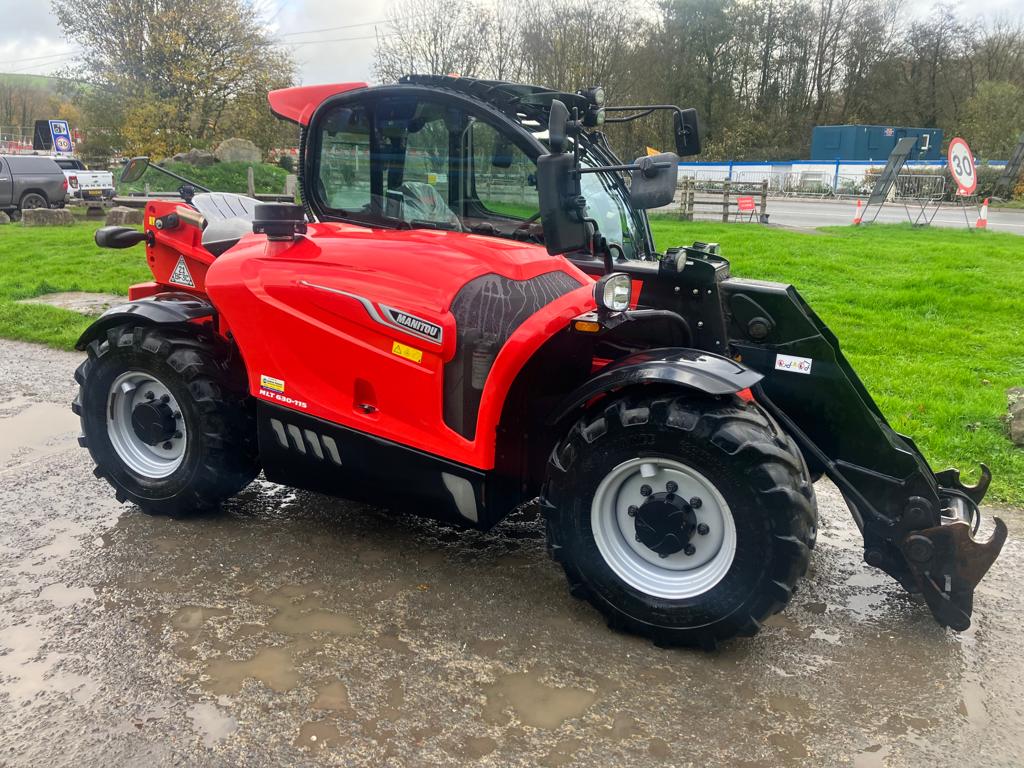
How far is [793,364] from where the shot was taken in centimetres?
358

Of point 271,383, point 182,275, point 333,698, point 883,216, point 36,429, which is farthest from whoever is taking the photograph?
point 883,216

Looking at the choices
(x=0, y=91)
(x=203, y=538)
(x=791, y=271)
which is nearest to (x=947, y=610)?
(x=203, y=538)

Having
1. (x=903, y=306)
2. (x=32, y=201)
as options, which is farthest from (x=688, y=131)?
(x=32, y=201)

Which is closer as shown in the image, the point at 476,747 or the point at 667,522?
the point at 476,747

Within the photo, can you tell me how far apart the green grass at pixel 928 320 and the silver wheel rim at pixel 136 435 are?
448cm

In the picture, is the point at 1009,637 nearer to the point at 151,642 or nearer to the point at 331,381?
the point at 331,381

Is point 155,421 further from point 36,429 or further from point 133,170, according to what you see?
point 36,429

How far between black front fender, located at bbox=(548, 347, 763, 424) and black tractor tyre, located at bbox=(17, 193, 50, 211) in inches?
947

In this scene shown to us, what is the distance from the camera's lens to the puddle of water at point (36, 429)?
5.29m

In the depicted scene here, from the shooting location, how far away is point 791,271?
11711mm

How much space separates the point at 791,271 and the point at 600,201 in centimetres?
817

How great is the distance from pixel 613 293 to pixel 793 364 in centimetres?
100

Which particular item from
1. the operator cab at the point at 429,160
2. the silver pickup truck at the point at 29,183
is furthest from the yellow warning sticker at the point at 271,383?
the silver pickup truck at the point at 29,183

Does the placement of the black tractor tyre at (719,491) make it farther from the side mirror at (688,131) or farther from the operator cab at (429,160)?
the side mirror at (688,131)
